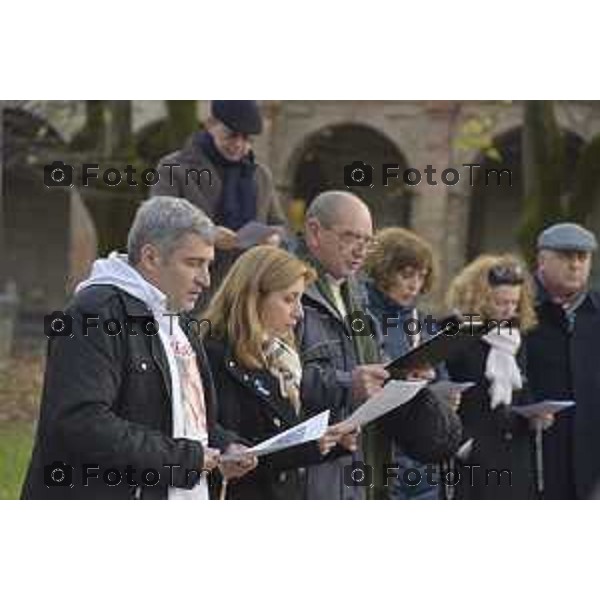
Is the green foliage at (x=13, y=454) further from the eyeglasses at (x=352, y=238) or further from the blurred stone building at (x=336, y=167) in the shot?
the eyeglasses at (x=352, y=238)

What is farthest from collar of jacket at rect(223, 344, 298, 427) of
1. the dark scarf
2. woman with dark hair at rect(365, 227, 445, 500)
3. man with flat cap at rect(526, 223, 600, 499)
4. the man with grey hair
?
man with flat cap at rect(526, 223, 600, 499)

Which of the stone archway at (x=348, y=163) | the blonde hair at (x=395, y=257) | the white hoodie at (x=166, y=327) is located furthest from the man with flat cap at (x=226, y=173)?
the white hoodie at (x=166, y=327)

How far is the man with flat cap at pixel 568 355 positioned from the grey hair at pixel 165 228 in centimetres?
127

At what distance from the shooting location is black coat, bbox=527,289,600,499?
14.8 feet

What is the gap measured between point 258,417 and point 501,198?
1.29 meters

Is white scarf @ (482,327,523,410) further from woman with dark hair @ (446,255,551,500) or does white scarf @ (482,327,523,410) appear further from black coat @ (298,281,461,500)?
black coat @ (298,281,461,500)

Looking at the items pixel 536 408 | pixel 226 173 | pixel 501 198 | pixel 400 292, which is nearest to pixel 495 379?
pixel 536 408

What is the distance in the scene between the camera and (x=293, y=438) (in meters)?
3.58

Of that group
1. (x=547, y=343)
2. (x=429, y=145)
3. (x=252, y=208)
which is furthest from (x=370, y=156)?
(x=547, y=343)

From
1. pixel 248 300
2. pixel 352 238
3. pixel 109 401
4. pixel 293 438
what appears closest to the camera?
pixel 109 401

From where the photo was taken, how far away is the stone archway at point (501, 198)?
4.50 m

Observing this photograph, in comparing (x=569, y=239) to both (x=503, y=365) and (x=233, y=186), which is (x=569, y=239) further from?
(x=233, y=186)

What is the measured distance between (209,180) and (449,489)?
4.00 feet

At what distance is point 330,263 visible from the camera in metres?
4.09
